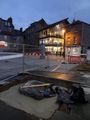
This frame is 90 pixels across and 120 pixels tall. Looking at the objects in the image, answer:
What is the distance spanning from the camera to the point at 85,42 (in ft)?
82.7

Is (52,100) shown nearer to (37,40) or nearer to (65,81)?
(65,81)

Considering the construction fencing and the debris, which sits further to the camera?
the construction fencing

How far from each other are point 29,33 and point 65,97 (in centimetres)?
4399

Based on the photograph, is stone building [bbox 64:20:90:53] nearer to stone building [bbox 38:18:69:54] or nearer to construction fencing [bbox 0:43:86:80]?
stone building [bbox 38:18:69:54]

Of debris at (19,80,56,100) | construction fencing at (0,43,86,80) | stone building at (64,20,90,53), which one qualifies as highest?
stone building at (64,20,90,53)

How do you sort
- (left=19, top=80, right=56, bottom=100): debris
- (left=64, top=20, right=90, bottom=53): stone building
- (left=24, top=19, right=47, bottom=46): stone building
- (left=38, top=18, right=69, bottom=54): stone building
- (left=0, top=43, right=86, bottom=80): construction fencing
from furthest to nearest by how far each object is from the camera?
(left=24, top=19, right=47, bottom=46): stone building, (left=38, top=18, right=69, bottom=54): stone building, (left=64, top=20, right=90, bottom=53): stone building, (left=0, top=43, right=86, bottom=80): construction fencing, (left=19, top=80, right=56, bottom=100): debris

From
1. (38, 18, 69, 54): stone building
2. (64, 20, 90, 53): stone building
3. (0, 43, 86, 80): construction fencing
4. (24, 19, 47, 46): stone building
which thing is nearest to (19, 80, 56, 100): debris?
(0, 43, 86, 80): construction fencing

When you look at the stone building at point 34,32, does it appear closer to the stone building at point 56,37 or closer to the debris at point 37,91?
the stone building at point 56,37

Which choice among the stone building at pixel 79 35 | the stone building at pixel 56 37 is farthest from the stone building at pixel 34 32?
the stone building at pixel 79 35

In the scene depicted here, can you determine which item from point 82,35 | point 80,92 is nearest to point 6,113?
point 80,92

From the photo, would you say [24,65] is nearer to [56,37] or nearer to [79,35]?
[79,35]

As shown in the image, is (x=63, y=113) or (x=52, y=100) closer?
A: (x=63, y=113)

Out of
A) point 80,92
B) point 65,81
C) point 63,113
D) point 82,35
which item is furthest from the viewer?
point 82,35

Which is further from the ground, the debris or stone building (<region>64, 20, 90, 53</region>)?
stone building (<region>64, 20, 90, 53</region>)
